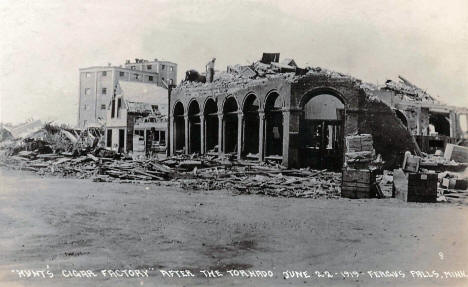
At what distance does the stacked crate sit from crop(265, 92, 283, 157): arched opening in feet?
28.3

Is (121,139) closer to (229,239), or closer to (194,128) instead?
(194,128)

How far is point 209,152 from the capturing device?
28562 mm

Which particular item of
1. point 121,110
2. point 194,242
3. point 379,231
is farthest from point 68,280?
point 121,110

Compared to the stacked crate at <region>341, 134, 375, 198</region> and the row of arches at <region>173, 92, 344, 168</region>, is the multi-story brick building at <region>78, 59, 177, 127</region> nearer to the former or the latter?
the row of arches at <region>173, 92, 344, 168</region>

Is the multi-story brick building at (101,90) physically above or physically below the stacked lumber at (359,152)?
above

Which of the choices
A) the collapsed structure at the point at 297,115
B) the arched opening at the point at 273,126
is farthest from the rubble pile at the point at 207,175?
the arched opening at the point at 273,126

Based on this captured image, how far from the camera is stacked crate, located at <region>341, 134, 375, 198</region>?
1326 centimetres

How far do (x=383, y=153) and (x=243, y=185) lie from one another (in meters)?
9.37

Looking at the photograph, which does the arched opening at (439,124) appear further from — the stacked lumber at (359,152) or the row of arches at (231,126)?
the stacked lumber at (359,152)

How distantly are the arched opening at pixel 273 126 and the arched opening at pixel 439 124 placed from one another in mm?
9156

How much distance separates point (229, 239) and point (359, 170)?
259 inches

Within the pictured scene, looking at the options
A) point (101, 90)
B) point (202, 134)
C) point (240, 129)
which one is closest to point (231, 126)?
point (202, 134)

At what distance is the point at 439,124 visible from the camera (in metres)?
29.3

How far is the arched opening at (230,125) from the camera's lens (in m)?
27.1
